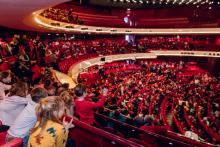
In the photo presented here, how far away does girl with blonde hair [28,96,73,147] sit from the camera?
220cm

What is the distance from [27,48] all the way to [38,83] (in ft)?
12.4

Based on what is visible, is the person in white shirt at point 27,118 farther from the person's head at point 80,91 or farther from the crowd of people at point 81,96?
the person's head at point 80,91

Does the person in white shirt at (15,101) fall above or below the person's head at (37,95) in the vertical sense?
below

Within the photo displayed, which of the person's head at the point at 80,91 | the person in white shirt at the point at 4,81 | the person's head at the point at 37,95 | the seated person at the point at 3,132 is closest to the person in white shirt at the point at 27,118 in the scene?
the person's head at the point at 37,95

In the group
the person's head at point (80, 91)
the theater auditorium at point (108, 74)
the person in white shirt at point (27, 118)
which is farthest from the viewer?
the person's head at point (80, 91)

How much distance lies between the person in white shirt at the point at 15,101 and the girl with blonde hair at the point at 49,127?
1.16m

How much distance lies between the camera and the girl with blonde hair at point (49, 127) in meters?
2.20

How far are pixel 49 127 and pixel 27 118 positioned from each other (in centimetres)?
78

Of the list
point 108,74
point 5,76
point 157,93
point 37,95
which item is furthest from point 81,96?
point 108,74

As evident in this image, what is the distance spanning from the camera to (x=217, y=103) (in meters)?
13.8

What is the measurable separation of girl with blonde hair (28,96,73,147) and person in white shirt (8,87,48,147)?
2.02 feet

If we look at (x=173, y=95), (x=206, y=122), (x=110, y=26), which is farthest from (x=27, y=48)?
(x=110, y=26)

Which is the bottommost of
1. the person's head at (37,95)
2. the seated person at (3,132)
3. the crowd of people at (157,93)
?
the crowd of people at (157,93)

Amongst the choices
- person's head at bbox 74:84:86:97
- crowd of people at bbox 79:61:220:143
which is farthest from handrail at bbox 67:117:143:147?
crowd of people at bbox 79:61:220:143
